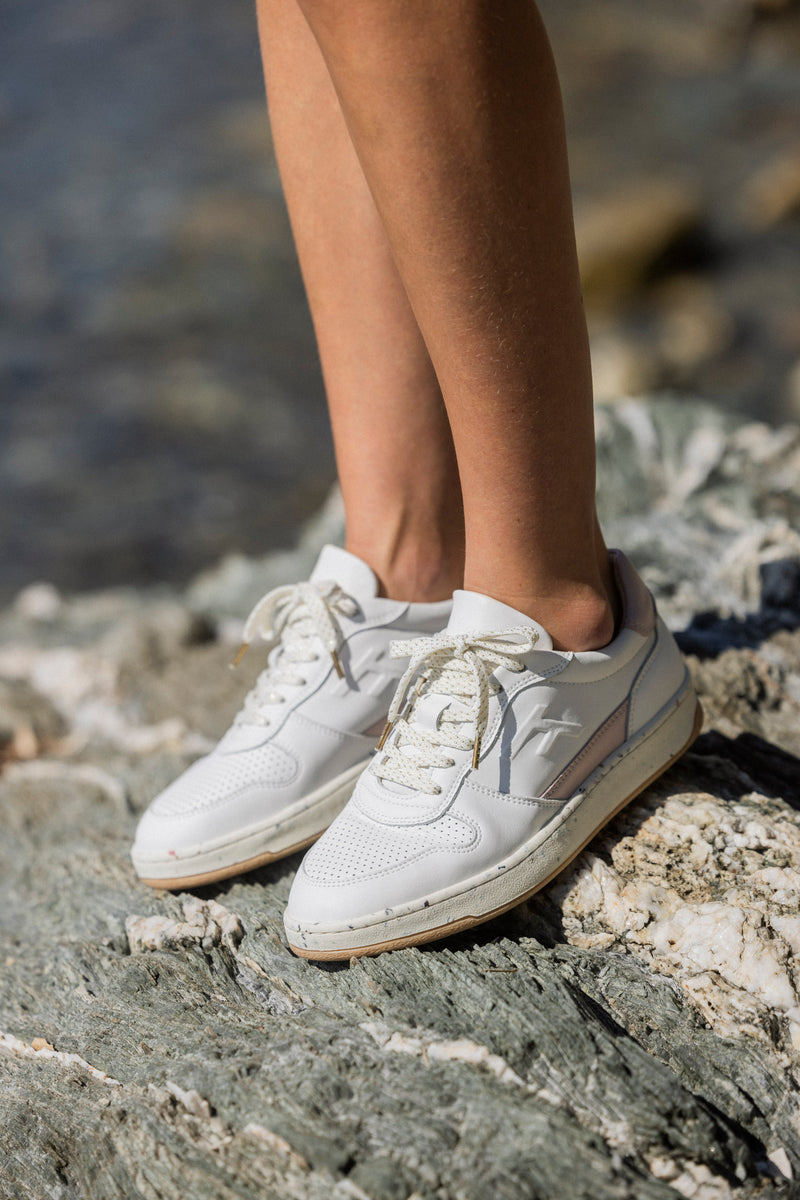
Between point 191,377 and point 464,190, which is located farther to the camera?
point 191,377

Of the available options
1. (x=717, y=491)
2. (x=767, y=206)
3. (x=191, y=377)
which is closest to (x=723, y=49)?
(x=767, y=206)

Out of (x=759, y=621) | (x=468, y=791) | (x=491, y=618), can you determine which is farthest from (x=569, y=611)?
(x=759, y=621)

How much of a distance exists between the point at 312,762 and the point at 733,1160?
726 millimetres

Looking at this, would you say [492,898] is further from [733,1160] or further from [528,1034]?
[733,1160]

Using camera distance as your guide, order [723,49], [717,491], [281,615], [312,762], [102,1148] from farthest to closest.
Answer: [723,49], [717,491], [281,615], [312,762], [102,1148]

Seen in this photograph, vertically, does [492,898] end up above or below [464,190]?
below

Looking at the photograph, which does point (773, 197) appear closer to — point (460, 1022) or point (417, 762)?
point (417, 762)

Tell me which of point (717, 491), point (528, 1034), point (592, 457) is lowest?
point (717, 491)

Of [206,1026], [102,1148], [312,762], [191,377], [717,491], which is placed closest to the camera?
[102,1148]

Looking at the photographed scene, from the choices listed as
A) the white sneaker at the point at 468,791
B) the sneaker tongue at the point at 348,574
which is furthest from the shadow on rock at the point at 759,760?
the sneaker tongue at the point at 348,574

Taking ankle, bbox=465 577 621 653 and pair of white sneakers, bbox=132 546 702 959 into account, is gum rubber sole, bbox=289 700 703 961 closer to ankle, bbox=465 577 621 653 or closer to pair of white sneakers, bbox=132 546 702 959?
pair of white sneakers, bbox=132 546 702 959

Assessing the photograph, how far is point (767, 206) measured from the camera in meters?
8.63

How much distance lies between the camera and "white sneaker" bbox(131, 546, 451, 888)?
4.68 feet

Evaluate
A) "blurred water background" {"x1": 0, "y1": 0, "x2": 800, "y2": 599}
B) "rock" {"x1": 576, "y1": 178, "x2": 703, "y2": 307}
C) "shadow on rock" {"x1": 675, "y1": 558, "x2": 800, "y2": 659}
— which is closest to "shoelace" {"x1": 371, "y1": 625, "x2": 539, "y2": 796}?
"shadow on rock" {"x1": 675, "y1": 558, "x2": 800, "y2": 659}
